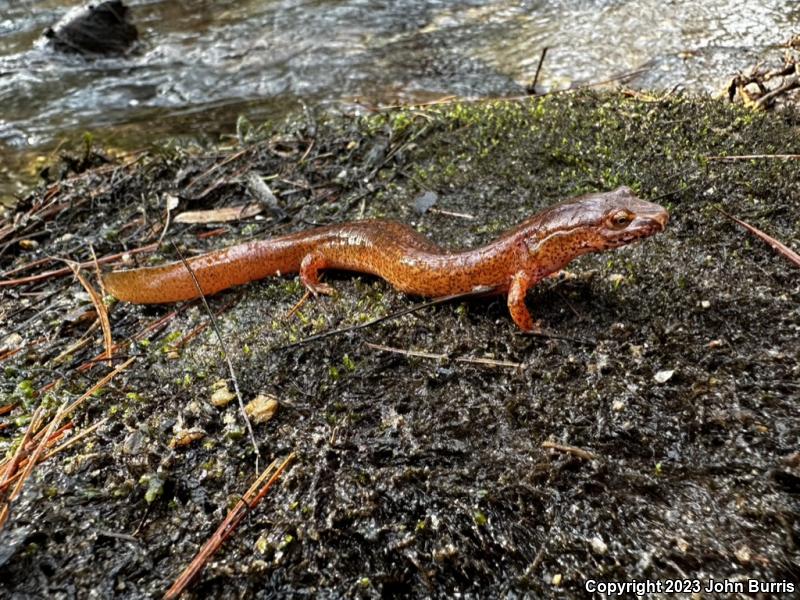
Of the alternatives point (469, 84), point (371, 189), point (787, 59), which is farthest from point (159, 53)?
point (787, 59)

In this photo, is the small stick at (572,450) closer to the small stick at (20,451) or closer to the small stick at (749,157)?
the small stick at (20,451)

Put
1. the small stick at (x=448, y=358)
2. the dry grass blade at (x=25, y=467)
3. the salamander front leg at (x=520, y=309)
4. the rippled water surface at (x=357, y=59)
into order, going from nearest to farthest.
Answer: the dry grass blade at (x=25, y=467) < the small stick at (x=448, y=358) < the salamander front leg at (x=520, y=309) < the rippled water surface at (x=357, y=59)

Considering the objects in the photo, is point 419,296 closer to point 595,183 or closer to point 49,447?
point 595,183

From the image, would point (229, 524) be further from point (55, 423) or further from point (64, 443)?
point (55, 423)

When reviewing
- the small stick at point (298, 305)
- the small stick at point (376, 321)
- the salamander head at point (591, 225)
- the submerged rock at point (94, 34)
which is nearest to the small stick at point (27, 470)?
the small stick at point (376, 321)

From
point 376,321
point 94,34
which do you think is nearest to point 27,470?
point 376,321

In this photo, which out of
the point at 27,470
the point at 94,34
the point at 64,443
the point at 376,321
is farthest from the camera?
the point at 94,34
